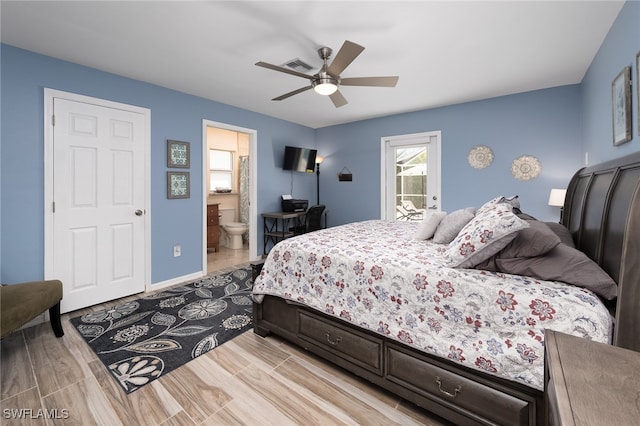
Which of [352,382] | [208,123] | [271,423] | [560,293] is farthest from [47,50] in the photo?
[560,293]

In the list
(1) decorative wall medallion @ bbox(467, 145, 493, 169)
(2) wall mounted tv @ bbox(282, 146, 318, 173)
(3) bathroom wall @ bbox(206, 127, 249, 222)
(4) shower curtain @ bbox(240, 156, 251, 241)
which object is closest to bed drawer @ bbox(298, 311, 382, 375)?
(1) decorative wall medallion @ bbox(467, 145, 493, 169)

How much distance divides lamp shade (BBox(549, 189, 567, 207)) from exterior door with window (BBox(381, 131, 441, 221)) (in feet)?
4.58

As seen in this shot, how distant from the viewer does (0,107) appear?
2.39 m

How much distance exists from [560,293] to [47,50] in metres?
4.26

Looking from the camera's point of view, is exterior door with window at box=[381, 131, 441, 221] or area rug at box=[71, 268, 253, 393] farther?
exterior door with window at box=[381, 131, 441, 221]

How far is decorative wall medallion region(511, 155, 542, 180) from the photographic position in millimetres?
3619

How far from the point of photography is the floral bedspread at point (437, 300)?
3.85 ft

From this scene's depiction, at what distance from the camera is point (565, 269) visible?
4.25 ft

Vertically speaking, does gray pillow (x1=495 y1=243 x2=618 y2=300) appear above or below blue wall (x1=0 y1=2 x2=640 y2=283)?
below

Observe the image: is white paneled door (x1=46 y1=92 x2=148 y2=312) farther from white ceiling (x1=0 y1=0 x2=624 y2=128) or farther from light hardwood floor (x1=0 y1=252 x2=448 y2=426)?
light hardwood floor (x1=0 y1=252 x2=448 y2=426)

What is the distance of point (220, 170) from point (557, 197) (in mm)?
5876

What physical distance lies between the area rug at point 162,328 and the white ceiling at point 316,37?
2546 mm

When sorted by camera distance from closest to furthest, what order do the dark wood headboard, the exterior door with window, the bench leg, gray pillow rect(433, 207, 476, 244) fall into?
the dark wood headboard < gray pillow rect(433, 207, 476, 244) < the bench leg < the exterior door with window

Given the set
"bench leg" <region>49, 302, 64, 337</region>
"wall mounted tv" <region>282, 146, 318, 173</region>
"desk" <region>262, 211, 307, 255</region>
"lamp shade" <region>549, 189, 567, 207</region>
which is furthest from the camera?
"wall mounted tv" <region>282, 146, 318, 173</region>
